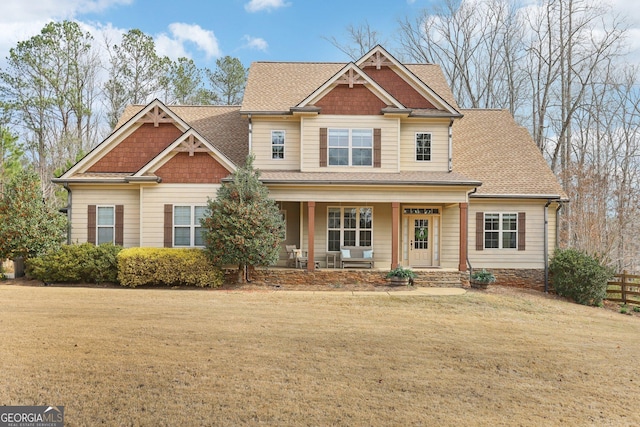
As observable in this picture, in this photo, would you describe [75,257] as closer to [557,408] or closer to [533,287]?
[557,408]

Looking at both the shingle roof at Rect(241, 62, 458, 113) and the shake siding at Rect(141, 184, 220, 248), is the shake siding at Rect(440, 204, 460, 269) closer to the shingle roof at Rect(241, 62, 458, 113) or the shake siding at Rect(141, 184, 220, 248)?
the shingle roof at Rect(241, 62, 458, 113)

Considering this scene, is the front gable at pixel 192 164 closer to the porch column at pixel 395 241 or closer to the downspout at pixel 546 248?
the porch column at pixel 395 241

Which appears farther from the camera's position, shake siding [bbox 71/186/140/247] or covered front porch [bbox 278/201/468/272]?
covered front porch [bbox 278/201/468/272]

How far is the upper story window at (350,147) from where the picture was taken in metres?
19.0

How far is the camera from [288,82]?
2181cm

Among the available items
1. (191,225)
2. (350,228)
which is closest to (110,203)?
(191,225)

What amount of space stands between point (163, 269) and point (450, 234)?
37.5 ft

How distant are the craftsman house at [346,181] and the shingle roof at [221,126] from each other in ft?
0.59

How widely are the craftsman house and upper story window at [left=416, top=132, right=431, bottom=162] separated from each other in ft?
0.14

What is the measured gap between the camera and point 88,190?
1802 centimetres

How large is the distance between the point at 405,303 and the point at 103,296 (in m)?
8.70

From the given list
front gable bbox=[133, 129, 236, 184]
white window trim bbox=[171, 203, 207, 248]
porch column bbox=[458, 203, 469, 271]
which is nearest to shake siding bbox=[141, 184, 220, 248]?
front gable bbox=[133, 129, 236, 184]

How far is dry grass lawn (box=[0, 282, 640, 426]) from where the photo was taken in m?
5.82

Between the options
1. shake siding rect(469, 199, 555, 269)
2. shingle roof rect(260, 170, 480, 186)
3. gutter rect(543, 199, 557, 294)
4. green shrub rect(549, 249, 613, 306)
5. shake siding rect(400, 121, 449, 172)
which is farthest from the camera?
shake siding rect(400, 121, 449, 172)
